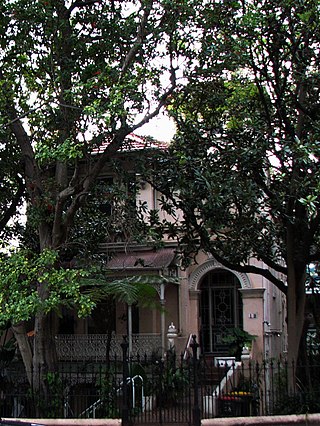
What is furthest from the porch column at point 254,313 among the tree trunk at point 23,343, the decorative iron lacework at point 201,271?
the tree trunk at point 23,343

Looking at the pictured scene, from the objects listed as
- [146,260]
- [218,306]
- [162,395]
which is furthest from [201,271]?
[162,395]

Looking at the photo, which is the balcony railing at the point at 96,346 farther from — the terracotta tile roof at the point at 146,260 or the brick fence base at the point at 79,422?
the brick fence base at the point at 79,422

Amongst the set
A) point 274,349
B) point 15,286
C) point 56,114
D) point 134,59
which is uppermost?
point 134,59

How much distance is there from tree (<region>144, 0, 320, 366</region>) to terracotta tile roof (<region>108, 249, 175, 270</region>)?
18.5 ft

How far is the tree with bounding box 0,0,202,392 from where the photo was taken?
450 inches

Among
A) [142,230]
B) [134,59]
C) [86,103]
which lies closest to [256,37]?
[134,59]

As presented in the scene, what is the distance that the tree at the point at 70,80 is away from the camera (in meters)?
11.4

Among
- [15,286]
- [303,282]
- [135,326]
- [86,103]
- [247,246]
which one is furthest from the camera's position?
[135,326]

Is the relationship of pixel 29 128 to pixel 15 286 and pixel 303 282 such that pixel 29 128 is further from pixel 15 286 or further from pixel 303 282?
pixel 303 282

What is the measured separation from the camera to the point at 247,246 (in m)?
13.4

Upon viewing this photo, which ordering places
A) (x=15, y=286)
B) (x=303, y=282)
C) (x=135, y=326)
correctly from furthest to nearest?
(x=135, y=326) < (x=303, y=282) < (x=15, y=286)

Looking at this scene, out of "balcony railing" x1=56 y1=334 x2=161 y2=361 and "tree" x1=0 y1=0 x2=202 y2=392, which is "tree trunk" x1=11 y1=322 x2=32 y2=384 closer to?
"tree" x1=0 y1=0 x2=202 y2=392

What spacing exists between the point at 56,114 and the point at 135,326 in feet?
34.2

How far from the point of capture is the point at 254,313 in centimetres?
1927
